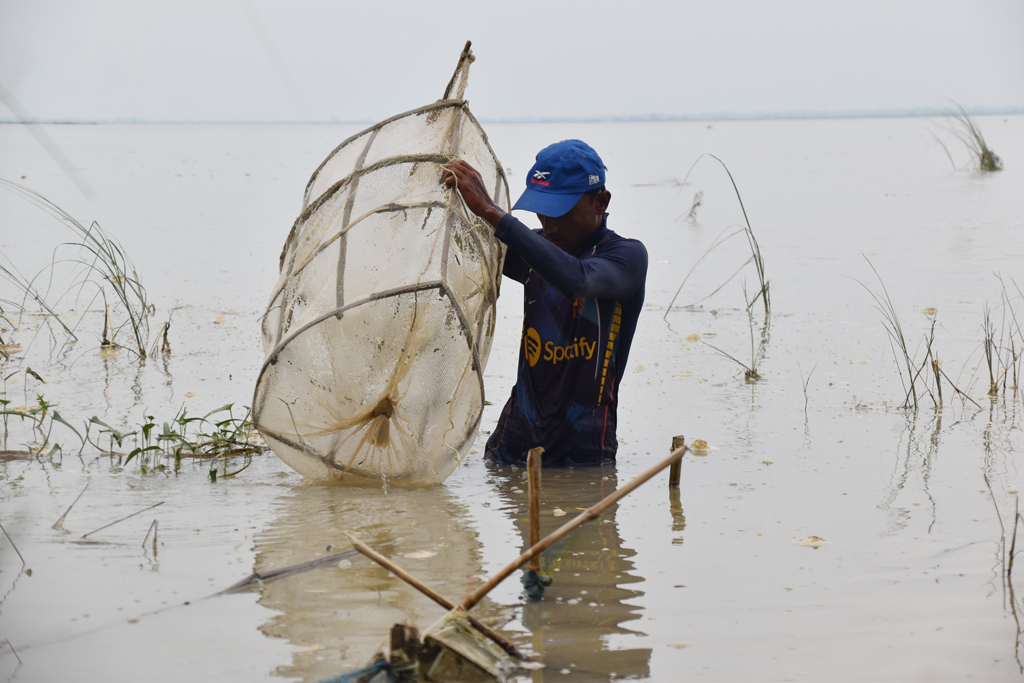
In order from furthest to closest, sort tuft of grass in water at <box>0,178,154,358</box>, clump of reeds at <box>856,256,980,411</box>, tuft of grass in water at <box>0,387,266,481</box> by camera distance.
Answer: tuft of grass in water at <box>0,178,154,358</box>, clump of reeds at <box>856,256,980,411</box>, tuft of grass in water at <box>0,387,266,481</box>

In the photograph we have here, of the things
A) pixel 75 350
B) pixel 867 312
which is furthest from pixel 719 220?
pixel 75 350

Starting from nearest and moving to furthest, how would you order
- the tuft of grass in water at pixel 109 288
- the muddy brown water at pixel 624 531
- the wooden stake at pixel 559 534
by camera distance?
the wooden stake at pixel 559 534, the muddy brown water at pixel 624 531, the tuft of grass in water at pixel 109 288

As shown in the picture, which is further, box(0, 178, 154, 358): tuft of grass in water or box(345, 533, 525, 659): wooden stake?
box(0, 178, 154, 358): tuft of grass in water

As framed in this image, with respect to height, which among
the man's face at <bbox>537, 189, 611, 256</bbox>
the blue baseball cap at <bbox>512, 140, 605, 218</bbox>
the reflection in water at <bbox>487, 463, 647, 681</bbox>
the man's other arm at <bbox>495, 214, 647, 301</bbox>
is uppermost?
the blue baseball cap at <bbox>512, 140, 605, 218</bbox>

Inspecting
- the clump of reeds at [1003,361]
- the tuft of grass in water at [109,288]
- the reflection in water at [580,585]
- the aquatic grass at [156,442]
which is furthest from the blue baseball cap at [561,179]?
the clump of reeds at [1003,361]

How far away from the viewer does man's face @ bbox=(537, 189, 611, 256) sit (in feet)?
9.87

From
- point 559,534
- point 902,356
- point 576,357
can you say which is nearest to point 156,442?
point 576,357

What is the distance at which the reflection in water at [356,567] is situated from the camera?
6.72 ft

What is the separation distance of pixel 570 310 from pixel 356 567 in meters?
1.16

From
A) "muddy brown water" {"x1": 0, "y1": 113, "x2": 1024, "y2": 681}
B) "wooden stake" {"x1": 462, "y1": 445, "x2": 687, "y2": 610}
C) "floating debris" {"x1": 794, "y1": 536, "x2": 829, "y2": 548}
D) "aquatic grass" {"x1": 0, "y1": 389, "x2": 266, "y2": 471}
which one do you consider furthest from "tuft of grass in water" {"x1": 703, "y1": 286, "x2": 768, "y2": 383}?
"wooden stake" {"x1": 462, "y1": 445, "x2": 687, "y2": 610}

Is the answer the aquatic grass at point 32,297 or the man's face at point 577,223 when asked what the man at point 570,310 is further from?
the aquatic grass at point 32,297

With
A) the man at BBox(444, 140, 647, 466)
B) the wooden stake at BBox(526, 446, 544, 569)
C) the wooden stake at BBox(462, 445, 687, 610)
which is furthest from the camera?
the man at BBox(444, 140, 647, 466)

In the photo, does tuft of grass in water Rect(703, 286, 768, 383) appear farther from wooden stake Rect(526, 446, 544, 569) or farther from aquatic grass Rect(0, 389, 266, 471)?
wooden stake Rect(526, 446, 544, 569)

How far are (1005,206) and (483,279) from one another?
40.5ft
